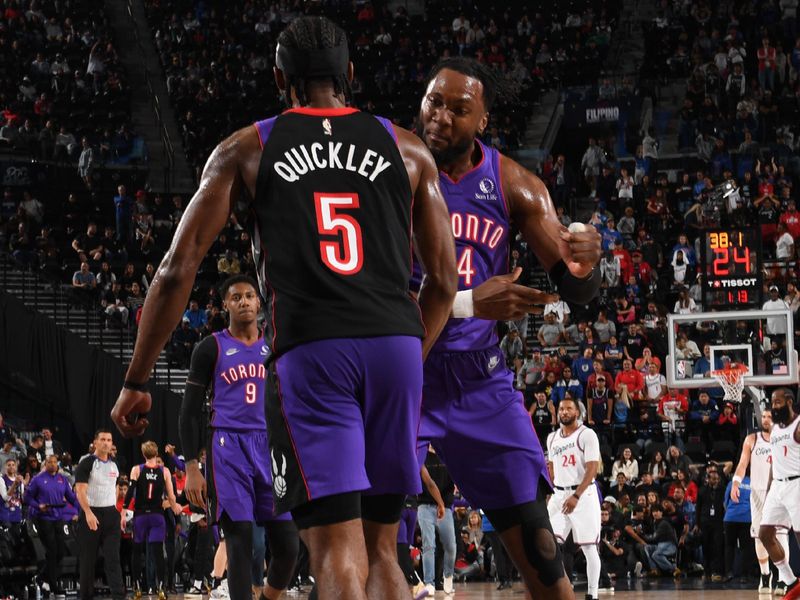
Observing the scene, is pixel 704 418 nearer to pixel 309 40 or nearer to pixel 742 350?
pixel 742 350

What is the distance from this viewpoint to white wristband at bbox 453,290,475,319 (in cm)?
537

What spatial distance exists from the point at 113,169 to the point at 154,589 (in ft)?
50.2

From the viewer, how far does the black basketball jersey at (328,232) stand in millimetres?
4027

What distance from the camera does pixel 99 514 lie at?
15703 millimetres

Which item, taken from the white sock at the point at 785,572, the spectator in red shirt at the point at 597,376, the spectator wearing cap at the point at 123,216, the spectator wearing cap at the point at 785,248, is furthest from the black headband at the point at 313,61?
Answer: the spectator wearing cap at the point at 123,216

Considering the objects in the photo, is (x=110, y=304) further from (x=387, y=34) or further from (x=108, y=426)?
(x=387, y=34)

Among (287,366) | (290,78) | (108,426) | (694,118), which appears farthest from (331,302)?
(694,118)

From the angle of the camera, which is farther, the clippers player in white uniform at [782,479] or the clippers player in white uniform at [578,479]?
the clippers player in white uniform at [782,479]

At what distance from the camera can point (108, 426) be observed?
22453 mm

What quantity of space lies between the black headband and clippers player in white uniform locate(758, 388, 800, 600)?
1055 centimetres

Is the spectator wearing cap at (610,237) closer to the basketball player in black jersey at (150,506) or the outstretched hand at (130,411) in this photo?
the basketball player in black jersey at (150,506)

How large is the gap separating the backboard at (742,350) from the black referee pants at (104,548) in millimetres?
8743

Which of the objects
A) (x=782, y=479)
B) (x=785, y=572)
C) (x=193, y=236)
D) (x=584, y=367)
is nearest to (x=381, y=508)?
(x=193, y=236)

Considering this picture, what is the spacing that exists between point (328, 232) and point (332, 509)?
2.81 ft
